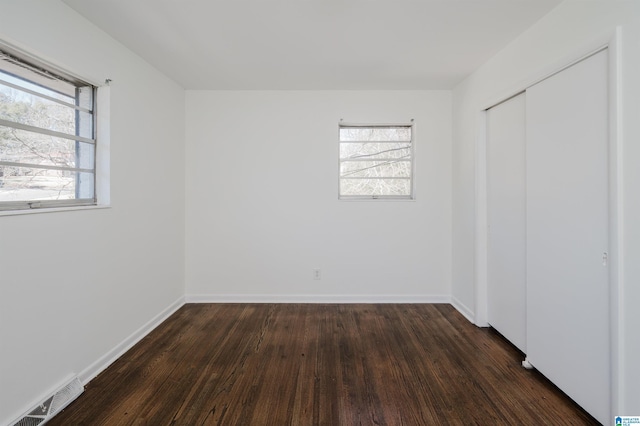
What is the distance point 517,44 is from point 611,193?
1.48 meters

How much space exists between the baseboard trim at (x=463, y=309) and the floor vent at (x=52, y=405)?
335 cm

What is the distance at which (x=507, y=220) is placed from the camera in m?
2.73

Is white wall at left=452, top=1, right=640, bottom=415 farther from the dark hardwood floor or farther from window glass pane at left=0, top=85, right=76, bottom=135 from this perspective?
window glass pane at left=0, top=85, right=76, bottom=135

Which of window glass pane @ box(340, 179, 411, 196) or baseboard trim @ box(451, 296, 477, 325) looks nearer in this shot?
baseboard trim @ box(451, 296, 477, 325)

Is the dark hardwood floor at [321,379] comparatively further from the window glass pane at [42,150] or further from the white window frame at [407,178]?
the window glass pane at [42,150]

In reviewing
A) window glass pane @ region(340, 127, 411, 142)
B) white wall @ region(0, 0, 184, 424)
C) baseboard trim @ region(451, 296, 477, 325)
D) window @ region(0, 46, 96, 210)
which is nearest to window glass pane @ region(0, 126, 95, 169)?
window @ region(0, 46, 96, 210)

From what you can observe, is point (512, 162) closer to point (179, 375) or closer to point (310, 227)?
point (310, 227)

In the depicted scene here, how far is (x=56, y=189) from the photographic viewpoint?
2.07 meters

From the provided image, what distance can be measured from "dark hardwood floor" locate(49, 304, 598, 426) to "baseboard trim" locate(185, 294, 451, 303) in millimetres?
522

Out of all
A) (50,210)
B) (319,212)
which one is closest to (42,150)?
(50,210)

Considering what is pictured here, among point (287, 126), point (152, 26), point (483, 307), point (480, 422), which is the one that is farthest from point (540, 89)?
point (152, 26)

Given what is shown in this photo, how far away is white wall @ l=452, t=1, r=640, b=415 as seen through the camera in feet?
4.99

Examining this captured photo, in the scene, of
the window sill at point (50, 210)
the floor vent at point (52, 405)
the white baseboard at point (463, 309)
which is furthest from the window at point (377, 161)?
the floor vent at point (52, 405)

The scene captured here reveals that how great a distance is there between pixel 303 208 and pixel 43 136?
2411mm
